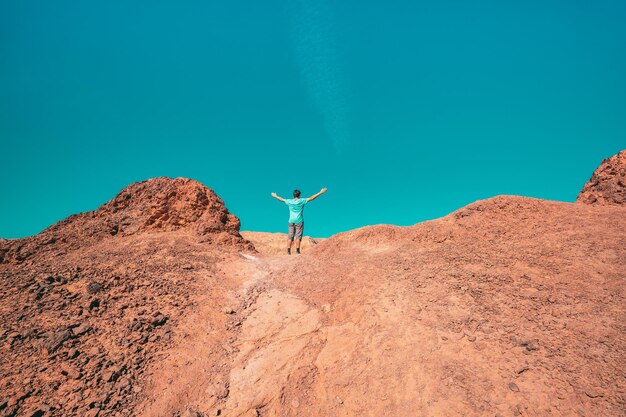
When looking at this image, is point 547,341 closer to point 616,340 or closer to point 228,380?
point 616,340

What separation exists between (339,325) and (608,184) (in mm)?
7810

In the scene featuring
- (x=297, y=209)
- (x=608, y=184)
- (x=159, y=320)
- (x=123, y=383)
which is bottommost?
(x=123, y=383)

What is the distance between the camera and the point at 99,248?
7.91m

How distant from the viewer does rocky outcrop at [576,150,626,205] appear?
7734mm

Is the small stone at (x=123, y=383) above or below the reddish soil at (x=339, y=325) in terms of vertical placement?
below

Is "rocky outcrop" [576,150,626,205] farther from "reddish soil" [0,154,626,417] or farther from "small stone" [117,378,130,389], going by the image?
"small stone" [117,378,130,389]

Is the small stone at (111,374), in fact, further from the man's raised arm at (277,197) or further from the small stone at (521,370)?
the man's raised arm at (277,197)

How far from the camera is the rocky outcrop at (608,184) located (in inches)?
305

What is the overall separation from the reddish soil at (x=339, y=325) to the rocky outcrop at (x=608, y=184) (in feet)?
1.82

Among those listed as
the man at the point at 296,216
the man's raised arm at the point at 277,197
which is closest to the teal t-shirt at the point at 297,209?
the man at the point at 296,216

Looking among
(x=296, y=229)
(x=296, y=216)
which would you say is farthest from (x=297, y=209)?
(x=296, y=229)

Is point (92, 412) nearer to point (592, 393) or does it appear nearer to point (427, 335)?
point (427, 335)

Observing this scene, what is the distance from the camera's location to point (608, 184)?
26.4 ft

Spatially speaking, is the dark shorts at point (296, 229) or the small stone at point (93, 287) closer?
the small stone at point (93, 287)
